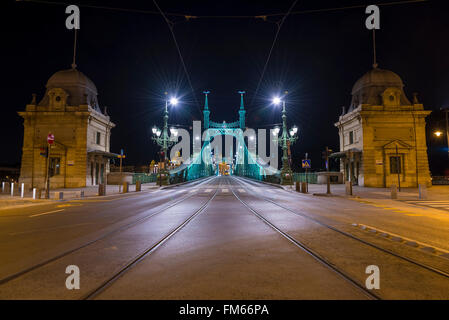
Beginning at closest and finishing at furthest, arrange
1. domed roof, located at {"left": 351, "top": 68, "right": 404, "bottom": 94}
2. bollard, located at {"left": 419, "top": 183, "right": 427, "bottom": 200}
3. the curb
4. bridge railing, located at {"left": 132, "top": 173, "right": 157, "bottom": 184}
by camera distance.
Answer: the curb
bollard, located at {"left": 419, "top": 183, "right": 427, "bottom": 200}
domed roof, located at {"left": 351, "top": 68, "right": 404, "bottom": 94}
bridge railing, located at {"left": 132, "top": 173, "right": 157, "bottom": 184}

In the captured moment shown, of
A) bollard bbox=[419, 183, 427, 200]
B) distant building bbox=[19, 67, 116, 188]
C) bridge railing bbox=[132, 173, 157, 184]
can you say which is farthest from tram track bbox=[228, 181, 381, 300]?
bridge railing bbox=[132, 173, 157, 184]

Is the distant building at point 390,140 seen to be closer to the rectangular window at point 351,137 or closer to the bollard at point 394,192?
the rectangular window at point 351,137

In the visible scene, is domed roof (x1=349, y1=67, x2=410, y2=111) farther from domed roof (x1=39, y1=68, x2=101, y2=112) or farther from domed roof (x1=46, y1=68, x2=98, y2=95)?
domed roof (x1=46, y1=68, x2=98, y2=95)

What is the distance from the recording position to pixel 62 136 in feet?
104

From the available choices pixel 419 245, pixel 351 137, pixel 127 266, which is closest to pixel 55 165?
pixel 127 266

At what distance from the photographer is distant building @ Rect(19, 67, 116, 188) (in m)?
31.0

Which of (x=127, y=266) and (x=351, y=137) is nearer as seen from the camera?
(x=127, y=266)

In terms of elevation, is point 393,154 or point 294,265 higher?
point 393,154

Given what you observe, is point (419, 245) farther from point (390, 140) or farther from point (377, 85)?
point (377, 85)

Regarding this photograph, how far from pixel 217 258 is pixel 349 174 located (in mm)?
35442

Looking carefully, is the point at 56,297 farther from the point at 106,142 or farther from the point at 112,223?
the point at 106,142

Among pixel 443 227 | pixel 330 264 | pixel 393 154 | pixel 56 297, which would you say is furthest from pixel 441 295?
pixel 393 154
